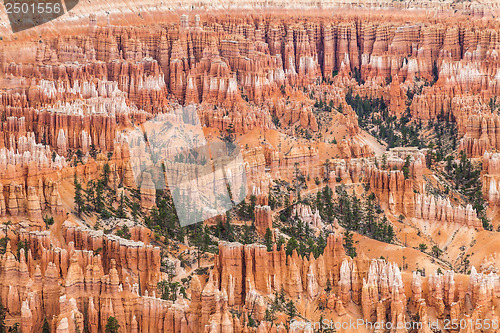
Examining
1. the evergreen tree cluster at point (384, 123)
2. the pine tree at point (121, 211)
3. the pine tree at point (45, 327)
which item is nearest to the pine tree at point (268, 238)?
the pine tree at point (121, 211)

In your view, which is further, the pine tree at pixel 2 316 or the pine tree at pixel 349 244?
the pine tree at pixel 349 244

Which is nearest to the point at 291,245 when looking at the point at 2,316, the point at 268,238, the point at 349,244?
the point at 268,238

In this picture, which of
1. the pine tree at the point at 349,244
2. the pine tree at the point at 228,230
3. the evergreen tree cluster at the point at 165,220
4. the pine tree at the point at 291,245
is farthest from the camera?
the pine tree at the point at 349,244

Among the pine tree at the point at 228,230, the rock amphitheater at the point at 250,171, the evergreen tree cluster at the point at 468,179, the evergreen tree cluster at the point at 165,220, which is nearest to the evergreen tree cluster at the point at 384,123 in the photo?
the rock amphitheater at the point at 250,171

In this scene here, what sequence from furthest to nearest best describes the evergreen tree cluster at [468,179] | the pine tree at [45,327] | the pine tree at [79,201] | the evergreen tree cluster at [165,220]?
the evergreen tree cluster at [468,179] → the pine tree at [79,201] → the evergreen tree cluster at [165,220] → the pine tree at [45,327]

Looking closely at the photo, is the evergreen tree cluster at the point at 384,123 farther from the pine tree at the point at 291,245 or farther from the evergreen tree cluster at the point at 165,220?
the evergreen tree cluster at the point at 165,220

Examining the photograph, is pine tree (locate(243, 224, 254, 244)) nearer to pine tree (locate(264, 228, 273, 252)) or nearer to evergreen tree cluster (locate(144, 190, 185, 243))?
pine tree (locate(264, 228, 273, 252))

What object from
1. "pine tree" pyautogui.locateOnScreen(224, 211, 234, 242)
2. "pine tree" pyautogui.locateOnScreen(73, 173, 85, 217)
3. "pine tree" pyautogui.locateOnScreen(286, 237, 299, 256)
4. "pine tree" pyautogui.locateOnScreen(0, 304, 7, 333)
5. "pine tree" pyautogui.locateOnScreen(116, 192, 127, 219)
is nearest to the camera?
"pine tree" pyautogui.locateOnScreen(0, 304, 7, 333)

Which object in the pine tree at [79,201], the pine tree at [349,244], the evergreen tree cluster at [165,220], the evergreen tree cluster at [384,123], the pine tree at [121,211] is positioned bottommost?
the pine tree at [349,244]

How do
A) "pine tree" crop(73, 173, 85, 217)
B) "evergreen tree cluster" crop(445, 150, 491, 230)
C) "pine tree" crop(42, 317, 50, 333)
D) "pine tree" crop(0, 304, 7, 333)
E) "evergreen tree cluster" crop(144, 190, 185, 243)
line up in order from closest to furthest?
"pine tree" crop(42, 317, 50, 333) < "pine tree" crop(0, 304, 7, 333) < "evergreen tree cluster" crop(144, 190, 185, 243) < "pine tree" crop(73, 173, 85, 217) < "evergreen tree cluster" crop(445, 150, 491, 230)

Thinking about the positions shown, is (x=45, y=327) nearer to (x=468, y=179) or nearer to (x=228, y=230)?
(x=228, y=230)

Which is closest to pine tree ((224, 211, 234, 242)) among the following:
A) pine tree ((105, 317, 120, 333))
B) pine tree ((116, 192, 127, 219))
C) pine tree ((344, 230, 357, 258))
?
pine tree ((116, 192, 127, 219))

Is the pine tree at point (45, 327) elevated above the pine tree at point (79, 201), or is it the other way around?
the pine tree at point (79, 201)
